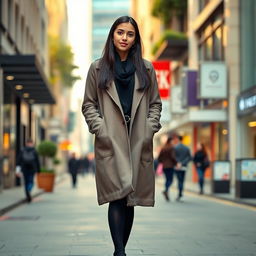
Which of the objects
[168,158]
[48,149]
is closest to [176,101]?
[48,149]

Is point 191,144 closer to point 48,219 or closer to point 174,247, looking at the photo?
point 48,219

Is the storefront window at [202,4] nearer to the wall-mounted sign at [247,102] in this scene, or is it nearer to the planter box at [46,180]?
the wall-mounted sign at [247,102]

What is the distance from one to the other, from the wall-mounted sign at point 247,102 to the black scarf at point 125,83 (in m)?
18.7

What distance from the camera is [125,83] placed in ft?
17.8

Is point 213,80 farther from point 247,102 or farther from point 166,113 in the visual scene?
point 166,113

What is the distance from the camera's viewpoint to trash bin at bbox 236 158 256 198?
17.2 m

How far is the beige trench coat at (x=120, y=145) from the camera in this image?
5211 millimetres

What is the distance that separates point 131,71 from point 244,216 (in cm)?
775

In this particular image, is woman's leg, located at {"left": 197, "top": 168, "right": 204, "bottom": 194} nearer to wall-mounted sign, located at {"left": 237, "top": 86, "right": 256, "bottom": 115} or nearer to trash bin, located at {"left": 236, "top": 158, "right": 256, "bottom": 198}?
wall-mounted sign, located at {"left": 237, "top": 86, "right": 256, "bottom": 115}

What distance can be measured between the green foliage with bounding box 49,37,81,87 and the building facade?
18.7 m

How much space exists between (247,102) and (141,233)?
16437mm

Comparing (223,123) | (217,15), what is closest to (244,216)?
(223,123)

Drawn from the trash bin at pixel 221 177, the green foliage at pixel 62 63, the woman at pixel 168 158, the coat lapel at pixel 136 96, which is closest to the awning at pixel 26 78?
the woman at pixel 168 158

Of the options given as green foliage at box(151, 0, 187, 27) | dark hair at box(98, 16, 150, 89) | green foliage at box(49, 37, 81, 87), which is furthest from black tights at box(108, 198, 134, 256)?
green foliage at box(49, 37, 81, 87)
